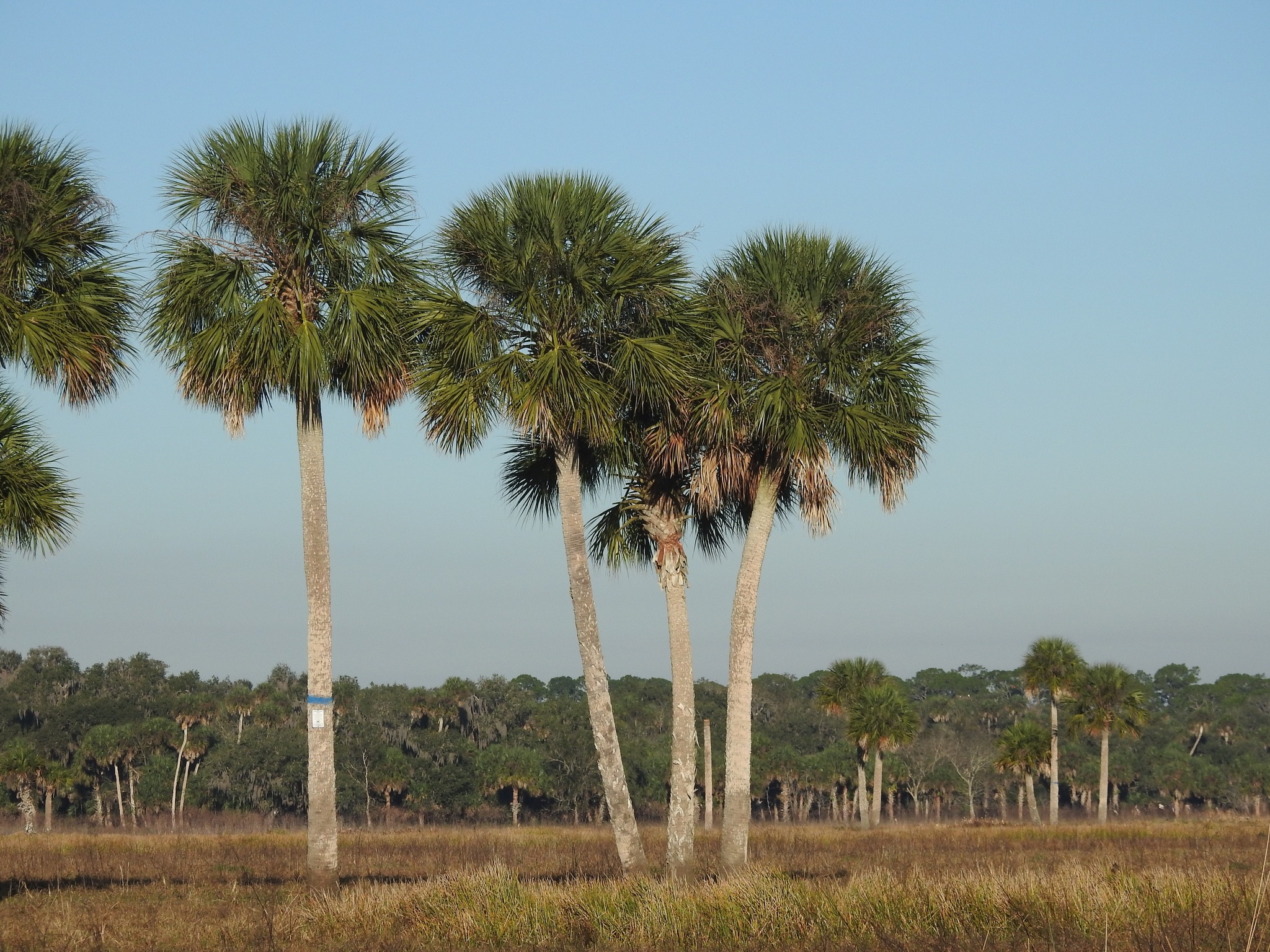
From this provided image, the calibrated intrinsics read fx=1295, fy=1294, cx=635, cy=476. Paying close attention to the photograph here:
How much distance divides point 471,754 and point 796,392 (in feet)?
245

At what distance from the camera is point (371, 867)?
2600cm

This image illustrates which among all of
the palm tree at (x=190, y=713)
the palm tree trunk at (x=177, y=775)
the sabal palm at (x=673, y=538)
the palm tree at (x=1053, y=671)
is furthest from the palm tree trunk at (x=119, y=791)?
the sabal palm at (x=673, y=538)

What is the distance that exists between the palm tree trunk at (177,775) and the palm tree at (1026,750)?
45.7 m

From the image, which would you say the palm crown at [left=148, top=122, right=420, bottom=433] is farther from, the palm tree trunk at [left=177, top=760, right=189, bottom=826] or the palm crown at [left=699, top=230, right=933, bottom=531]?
the palm tree trunk at [left=177, top=760, right=189, bottom=826]

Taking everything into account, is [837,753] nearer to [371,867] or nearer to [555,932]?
[371,867]

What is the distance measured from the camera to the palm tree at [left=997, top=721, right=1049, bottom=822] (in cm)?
6588

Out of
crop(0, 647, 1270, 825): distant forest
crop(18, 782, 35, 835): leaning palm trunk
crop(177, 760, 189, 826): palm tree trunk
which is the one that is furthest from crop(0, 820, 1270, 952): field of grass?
crop(177, 760, 189, 826): palm tree trunk

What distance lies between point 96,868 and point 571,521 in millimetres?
11567

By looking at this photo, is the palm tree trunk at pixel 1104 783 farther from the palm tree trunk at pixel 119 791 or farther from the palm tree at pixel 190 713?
the palm tree at pixel 190 713

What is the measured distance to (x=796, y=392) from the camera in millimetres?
21672

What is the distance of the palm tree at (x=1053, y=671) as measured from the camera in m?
64.9

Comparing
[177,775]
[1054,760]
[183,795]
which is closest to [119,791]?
[177,775]

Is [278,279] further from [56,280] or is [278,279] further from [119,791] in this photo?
[119,791]

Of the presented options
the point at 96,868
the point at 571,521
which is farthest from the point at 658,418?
the point at 96,868
